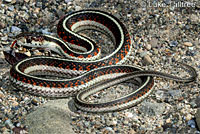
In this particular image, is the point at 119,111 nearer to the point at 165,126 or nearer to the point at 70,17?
the point at 165,126

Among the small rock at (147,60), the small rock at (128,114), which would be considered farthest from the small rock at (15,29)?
the small rock at (128,114)

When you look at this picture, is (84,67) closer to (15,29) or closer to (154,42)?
(154,42)

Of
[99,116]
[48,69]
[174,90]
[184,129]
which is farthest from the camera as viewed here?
[48,69]

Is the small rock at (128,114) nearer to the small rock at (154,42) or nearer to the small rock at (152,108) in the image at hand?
the small rock at (152,108)

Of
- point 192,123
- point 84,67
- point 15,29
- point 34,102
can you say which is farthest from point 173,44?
point 15,29

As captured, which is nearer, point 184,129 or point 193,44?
point 184,129

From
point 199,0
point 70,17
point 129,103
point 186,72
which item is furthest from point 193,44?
point 70,17

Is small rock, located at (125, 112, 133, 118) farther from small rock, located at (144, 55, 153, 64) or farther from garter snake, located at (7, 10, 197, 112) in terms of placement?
small rock, located at (144, 55, 153, 64)
